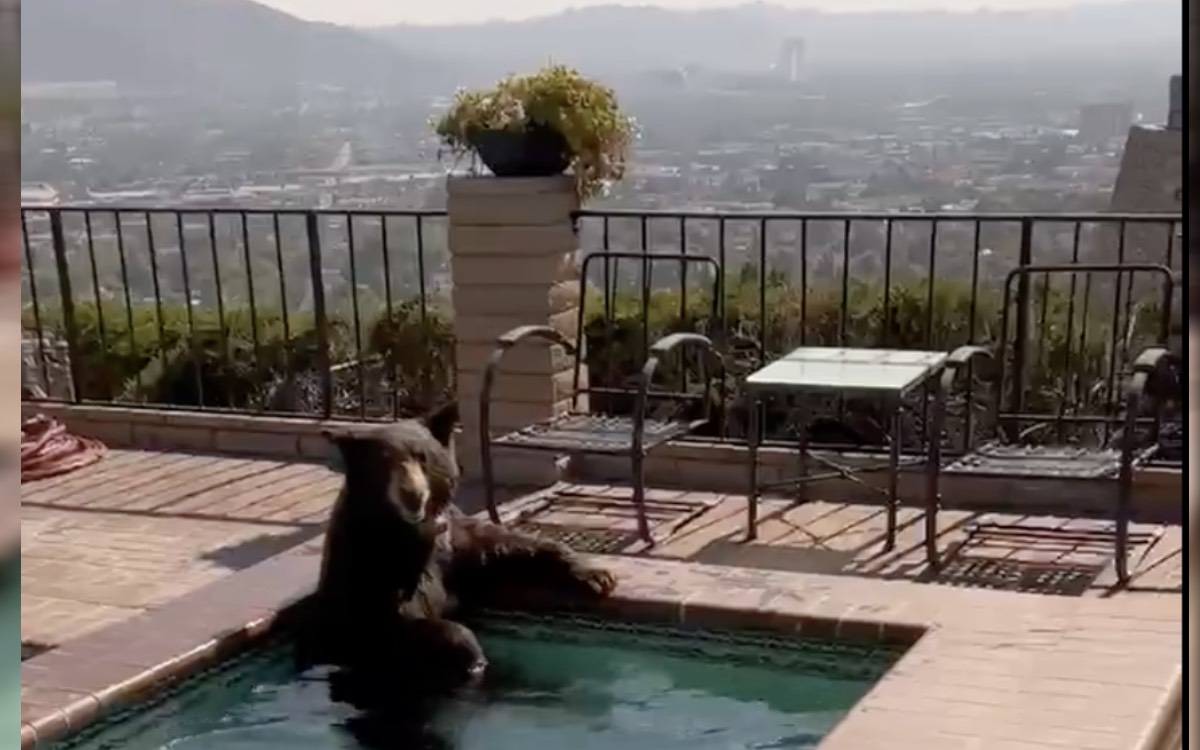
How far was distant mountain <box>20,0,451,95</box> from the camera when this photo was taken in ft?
3.43

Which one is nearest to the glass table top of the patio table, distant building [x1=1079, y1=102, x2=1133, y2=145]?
the patio table

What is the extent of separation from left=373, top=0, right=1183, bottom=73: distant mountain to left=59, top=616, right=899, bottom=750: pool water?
1.43m

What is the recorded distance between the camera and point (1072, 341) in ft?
18.7

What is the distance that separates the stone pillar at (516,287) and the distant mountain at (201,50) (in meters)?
0.57

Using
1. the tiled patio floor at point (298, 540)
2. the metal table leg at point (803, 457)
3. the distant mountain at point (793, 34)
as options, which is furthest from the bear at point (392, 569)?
the metal table leg at point (803, 457)

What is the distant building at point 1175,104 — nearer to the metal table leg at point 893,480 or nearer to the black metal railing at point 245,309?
the metal table leg at point 893,480

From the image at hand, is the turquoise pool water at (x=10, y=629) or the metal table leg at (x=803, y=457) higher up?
the turquoise pool water at (x=10, y=629)

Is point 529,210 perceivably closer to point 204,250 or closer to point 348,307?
point 348,307

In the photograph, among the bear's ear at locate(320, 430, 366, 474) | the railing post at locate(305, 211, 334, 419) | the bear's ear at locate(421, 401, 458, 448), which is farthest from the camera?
the railing post at locate(305, 211, 334, 419)

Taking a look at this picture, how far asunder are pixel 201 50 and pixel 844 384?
1.97 metres

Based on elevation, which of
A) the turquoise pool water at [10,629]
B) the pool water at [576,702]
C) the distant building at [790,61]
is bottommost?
the pool water at [576,702]

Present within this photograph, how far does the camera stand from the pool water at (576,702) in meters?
3.11

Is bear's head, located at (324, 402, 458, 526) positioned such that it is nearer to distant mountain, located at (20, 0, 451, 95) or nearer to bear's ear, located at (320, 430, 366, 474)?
bear's ear, located at (320, 430, 366, 474)

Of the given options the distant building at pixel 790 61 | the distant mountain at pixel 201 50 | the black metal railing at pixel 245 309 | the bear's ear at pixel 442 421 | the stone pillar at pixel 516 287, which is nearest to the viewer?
the distant mountain at pixel 201 50
